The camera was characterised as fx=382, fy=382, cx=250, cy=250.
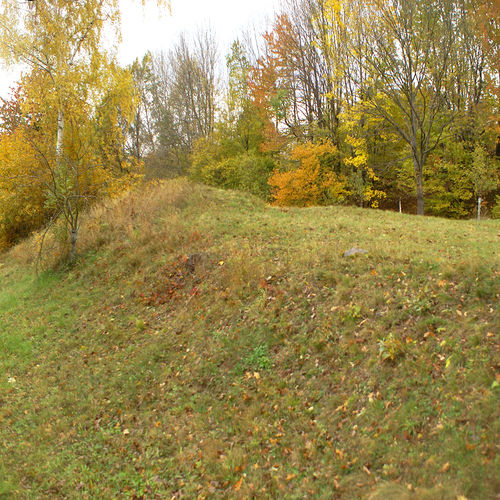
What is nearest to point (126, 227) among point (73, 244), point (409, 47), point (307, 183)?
point (73, 244)

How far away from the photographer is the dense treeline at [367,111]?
16.1m

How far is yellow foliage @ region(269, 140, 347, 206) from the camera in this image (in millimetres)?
19203

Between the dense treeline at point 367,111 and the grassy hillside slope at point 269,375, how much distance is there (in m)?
10.1

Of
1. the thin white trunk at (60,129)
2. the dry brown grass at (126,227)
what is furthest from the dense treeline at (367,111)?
the thin white trunk at (60,129)

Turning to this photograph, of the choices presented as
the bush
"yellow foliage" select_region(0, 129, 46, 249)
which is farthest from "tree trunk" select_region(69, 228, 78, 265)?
the bush

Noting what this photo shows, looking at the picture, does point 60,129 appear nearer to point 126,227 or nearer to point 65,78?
point 65,78

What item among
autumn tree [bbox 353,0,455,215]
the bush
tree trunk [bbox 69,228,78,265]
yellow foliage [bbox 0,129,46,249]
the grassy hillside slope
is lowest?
the grassy hillside slope

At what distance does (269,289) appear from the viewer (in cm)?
719

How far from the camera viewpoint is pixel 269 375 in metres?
5.41

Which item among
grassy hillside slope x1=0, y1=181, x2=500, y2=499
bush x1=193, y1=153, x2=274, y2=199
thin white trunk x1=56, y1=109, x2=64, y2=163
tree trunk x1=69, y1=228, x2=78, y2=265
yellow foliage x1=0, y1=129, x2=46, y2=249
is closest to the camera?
grassy hillside slope x1=0, y1=181, x2=500, y2=499

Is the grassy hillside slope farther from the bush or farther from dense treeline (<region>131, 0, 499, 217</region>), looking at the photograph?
the bush

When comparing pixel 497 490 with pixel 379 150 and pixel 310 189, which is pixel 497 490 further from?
pixel 379 150

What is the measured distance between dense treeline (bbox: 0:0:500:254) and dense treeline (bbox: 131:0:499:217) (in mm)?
87

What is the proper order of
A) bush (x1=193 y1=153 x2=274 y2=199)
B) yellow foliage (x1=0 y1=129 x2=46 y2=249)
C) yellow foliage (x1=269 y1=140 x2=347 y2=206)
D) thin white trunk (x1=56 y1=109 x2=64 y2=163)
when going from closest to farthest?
thin white trunk (x1=56 y1=109 x2=64 y2=163) < yellow foliage (x1=0 y1=129 x2=46 y2=249) < yellow foliage (x1=269 y1=140 x2=347 y2=206) < bush (x1=193 y1=153 x2=274 y2=199)
